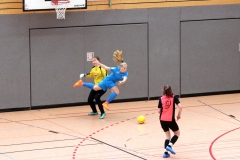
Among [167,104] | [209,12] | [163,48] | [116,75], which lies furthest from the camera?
[209,12]

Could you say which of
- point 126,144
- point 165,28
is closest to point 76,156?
point 126,144

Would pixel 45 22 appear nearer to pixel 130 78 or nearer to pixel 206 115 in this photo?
pixel 130 78

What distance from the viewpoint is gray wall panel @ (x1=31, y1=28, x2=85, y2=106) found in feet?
60.7

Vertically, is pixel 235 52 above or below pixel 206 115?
above

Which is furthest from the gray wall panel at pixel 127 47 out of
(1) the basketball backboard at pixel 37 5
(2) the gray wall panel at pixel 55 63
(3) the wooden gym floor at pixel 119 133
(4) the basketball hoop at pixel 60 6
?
(1) the basketball backboard at pixel 37 5

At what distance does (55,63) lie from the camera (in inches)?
738

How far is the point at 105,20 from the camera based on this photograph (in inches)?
751

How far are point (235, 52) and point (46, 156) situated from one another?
9.65 m

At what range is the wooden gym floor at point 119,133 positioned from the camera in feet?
43.6

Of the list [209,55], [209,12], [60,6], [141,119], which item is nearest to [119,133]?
[141,119]

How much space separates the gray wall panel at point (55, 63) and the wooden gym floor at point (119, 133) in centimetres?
50

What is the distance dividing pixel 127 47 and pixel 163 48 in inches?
48.6

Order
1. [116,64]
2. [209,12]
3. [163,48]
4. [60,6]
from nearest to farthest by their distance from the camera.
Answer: [60,6] < [116,64] < [163,48] < [209,12]

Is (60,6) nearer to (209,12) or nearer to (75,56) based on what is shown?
(75,56)
